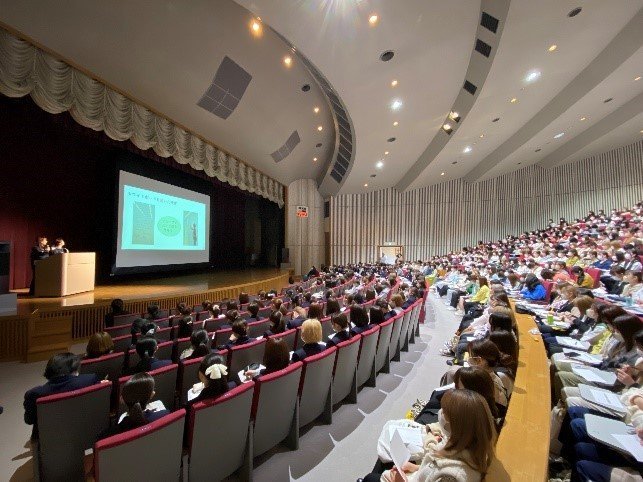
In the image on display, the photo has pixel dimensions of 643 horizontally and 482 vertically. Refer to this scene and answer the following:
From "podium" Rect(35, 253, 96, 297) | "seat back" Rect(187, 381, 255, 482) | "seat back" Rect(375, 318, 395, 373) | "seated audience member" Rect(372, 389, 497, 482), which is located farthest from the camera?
"podium" Rect(35, 253, 96, 297)

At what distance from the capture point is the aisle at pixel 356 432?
7.40 ft

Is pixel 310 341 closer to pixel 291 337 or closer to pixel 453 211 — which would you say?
pixel 291 337

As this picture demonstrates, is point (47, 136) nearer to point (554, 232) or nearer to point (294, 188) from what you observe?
point (294, 188)

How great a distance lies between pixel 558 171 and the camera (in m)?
17.6

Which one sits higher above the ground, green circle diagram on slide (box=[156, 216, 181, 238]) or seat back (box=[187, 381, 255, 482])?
green circle diagram on slide (box=[156, 216, 181, 238])

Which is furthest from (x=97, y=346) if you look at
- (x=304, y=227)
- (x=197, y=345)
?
(x=304, y=227)

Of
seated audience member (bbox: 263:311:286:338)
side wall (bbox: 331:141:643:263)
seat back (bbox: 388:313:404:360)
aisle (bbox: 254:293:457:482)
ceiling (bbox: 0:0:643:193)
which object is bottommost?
aisle (bbox: 254:293:457:482)

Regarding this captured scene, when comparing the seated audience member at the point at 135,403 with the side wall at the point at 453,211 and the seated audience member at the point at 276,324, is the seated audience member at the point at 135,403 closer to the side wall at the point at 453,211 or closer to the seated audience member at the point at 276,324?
the seated audience member at the point at 276,324

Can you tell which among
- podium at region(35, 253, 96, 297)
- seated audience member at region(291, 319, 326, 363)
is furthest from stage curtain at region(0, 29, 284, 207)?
seated audience member at region(291, 319, 326, 363)

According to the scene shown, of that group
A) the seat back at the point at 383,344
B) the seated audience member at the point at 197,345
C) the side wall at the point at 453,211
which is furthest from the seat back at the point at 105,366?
the side wall at the point at 453,211

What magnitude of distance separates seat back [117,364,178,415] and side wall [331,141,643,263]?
16441 mm

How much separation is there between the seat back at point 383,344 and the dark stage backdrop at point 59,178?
6923 mm

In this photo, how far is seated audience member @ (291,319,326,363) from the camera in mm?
2902

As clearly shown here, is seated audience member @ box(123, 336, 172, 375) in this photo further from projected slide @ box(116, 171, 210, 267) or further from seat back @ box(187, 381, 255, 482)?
projected slide @ box(116, 171, 210, 267)
